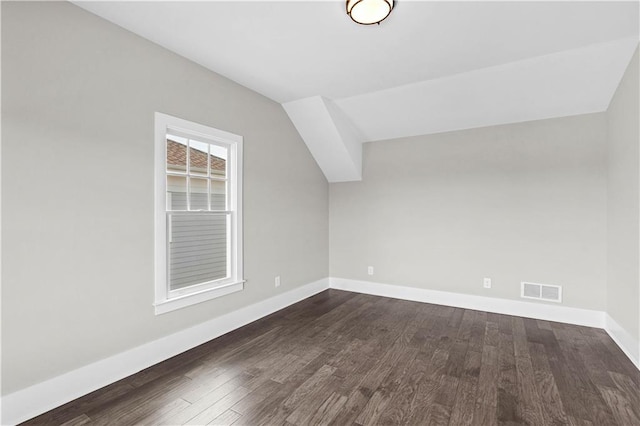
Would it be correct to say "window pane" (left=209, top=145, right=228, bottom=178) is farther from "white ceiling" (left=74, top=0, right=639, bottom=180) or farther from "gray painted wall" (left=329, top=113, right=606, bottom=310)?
"gray painted wall" (left=329, top=113, right=606, bottom=310)

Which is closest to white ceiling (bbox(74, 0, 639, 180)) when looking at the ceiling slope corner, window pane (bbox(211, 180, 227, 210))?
the ceiling slope corner

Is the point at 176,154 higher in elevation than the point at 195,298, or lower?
higher

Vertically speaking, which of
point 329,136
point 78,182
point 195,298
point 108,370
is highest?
point 329,136

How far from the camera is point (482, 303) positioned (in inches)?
155

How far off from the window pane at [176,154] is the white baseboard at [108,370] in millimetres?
1522

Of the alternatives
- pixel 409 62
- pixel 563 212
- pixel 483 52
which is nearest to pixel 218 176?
pixel 409 62

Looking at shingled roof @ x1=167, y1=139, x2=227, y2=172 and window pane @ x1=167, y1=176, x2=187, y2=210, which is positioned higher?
shingled roof @ x1=167, y1=139, x2=227, y2=172

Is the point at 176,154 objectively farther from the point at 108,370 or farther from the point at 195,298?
the point at 108,370

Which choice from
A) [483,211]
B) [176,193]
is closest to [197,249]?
[176,193]

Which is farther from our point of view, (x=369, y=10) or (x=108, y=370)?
(x=108, y=370)

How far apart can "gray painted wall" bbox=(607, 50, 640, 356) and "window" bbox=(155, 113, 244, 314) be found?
11.9 feet

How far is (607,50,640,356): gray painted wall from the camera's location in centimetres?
249

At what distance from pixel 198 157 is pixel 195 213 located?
565mm

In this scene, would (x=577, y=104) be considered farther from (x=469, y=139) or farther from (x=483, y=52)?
(x=483, y=52)
